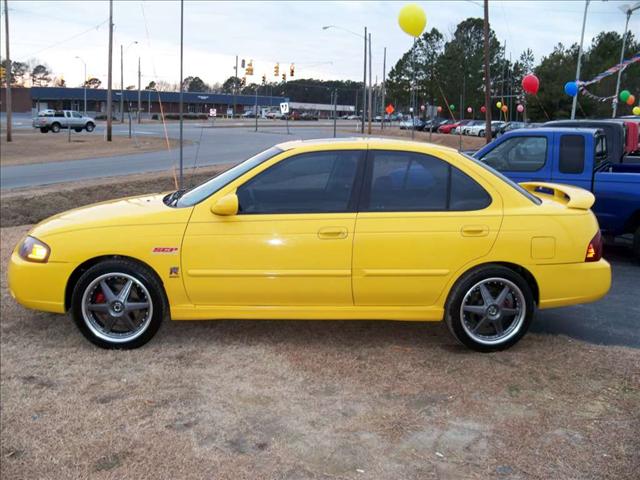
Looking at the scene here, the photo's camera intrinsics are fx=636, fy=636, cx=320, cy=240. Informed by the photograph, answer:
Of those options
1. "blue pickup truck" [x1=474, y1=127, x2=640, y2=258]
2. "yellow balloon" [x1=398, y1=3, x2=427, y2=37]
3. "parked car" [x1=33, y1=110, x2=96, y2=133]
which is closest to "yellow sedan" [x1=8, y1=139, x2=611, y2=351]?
"blue pickup truck" [x1=474, y1=127, x2=640, y2=258]

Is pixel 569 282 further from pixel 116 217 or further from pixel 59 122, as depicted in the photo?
pixel 59 122

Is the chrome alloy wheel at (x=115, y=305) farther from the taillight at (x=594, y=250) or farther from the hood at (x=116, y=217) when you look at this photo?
the taillight at (x=594, y=250)

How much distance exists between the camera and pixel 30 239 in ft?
15.5

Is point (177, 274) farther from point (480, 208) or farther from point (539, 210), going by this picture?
point (539, 210)

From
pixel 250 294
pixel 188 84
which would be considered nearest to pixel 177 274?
pixel 250 294

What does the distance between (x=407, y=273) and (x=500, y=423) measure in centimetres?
129

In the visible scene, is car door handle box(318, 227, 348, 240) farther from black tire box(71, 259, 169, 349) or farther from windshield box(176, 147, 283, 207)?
black tire box(71, 259, 169, 349)

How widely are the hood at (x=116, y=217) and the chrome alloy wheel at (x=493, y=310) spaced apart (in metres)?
2.13

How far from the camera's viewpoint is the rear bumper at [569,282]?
15.0 ft

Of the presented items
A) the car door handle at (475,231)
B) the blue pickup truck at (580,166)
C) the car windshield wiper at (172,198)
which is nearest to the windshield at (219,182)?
the car windshield wiper at (172,198)

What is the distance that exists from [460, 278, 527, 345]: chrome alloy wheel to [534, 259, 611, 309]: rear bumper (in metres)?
0.19

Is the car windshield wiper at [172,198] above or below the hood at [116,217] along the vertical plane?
above

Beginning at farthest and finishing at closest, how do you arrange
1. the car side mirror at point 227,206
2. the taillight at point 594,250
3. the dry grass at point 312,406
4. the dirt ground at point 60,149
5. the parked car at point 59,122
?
1. the parked car at point 59,122
2. the dirt ground at point 60,149
3. the taillight at point 594,250
4. the car side mirror at point 227,206
5. the dry grass at point 312,406

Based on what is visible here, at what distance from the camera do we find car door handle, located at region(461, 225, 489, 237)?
4492 millimetres
